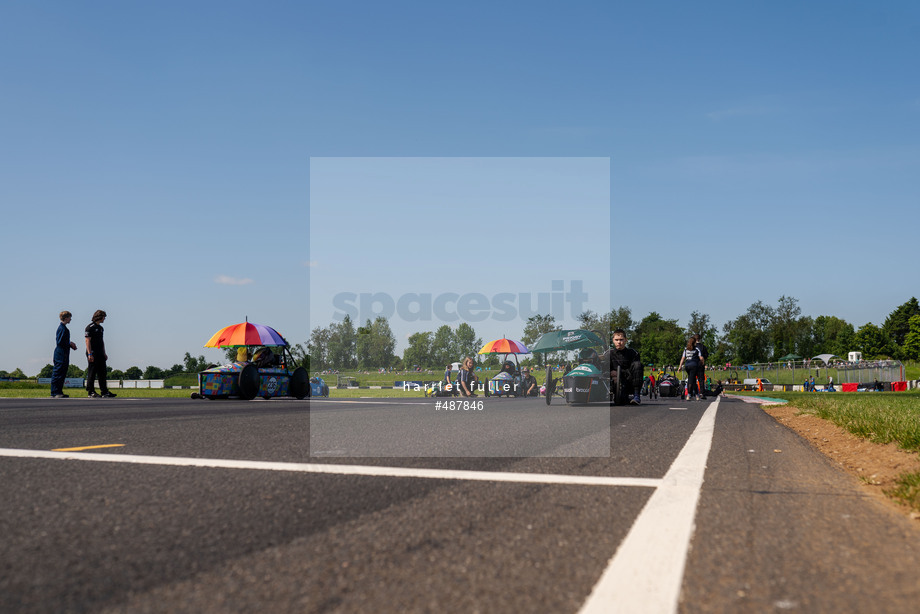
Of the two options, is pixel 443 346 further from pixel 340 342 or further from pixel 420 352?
pixel 340 342

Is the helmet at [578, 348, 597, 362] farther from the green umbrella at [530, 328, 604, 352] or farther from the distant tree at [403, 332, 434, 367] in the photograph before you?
the distant tree at [403, 332, 434, 367]

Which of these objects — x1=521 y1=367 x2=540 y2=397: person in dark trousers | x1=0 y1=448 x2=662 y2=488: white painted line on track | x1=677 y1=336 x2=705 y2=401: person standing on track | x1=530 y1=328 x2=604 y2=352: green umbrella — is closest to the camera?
x1=0 y1=448 x2=662 y2=488: white painted line on track

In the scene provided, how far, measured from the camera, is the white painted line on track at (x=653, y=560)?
2.00 m

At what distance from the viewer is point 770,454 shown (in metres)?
6.00

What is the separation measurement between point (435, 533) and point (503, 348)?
24260 millimetres

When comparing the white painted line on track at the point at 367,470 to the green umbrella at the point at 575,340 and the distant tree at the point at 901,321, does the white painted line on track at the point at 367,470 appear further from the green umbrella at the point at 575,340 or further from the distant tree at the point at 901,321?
the distant tree at the point at 901,321

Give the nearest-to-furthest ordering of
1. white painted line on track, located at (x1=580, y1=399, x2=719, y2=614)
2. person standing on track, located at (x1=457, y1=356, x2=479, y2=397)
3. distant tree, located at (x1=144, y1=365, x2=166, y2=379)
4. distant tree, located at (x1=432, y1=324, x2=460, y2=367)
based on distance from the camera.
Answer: white painted line on track, located at (x1=580, y1=399, x2=719, y2=614) < person standing on track, located at (x1=457, y1=356, x2=479, y2=397) < distant tree, located at (x1=144, y1=365, x2=166, y2=379) < distant tree, located at (x1=432, y1=324, x2=460, y2=367)

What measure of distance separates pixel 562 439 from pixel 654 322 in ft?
509

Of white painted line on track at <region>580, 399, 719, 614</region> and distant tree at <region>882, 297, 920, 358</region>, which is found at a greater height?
distant tree at <region>882, 297, 920, 358</region>

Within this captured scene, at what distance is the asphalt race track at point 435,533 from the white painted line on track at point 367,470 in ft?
0.11

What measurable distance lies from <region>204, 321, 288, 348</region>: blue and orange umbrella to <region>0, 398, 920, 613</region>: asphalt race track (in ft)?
44.5

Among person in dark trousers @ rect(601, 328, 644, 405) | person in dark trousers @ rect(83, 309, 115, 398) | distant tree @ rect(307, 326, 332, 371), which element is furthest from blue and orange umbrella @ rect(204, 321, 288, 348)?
distant tree @ rect(307, 326, 332, 371)

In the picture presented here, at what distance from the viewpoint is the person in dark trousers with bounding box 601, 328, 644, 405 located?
14.6 meters

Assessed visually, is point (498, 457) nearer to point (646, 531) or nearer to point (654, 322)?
point (646, 531)
